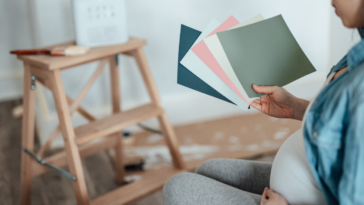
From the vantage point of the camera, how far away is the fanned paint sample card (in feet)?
2.46

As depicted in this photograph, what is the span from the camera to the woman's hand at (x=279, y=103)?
0.78 metres

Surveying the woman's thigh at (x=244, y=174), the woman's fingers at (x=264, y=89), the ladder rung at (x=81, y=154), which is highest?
the woman's fingers at (x=264, y=89)

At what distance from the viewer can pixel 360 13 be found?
0.54m

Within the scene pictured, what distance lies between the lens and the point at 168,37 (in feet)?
6.27

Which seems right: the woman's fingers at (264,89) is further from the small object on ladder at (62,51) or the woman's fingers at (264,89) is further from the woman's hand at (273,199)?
the small object on ladder at (62,51)

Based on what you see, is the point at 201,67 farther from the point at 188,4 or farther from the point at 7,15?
the point at 7,15

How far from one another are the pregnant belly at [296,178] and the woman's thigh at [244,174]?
15cm

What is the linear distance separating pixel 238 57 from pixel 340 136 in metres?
0.31

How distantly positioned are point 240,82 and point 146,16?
121 cm

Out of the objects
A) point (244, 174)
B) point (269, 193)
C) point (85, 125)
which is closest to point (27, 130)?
point (85, 125)

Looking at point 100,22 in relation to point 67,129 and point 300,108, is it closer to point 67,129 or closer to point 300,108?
point 67,129

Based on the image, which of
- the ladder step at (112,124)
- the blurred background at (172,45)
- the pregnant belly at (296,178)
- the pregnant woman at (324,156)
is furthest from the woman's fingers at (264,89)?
the blurred background at (172,45)

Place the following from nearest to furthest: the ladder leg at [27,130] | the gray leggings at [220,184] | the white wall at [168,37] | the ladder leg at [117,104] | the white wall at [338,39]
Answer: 1. the gray leggings at [220,184]
2. the ladder leg at [27,130]
3. the ladder leg at [117,104]
4. the white wall at [168,37]
5. the white wall at [338,39]

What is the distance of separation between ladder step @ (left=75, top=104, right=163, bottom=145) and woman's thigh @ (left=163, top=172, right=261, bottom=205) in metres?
0.43
